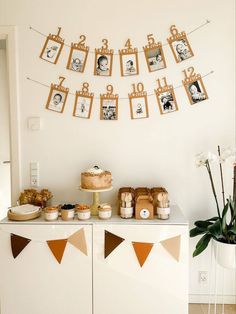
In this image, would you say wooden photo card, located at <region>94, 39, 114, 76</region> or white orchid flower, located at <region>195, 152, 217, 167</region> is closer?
white orchid flower, located at <region>195, 152, 217, 167</region>

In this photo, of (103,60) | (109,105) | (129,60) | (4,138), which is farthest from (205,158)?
(4,138)

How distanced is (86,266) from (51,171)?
29.6 inches

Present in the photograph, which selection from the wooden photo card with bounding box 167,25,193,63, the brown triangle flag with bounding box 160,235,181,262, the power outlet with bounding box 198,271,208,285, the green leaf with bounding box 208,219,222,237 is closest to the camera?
the brown triangle flag with bounding box 160,235,181,262

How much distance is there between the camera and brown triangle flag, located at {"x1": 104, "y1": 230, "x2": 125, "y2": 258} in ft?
5.72

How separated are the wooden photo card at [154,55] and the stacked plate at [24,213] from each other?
4.13ft

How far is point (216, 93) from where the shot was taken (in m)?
2.05

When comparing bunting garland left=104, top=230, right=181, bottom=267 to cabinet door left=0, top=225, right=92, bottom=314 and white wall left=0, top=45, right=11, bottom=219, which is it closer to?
cabinet door left=0, top=225, right=92, bottom=314

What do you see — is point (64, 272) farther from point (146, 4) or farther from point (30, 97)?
point (146, 4)

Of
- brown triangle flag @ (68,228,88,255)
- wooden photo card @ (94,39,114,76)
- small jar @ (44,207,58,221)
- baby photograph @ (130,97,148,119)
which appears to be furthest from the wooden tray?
wooden photo card @ (94,39,114,76)

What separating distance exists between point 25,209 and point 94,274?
1.97ft

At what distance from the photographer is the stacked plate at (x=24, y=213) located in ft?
5.90

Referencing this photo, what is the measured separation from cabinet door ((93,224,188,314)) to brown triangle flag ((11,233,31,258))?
0.43 meters

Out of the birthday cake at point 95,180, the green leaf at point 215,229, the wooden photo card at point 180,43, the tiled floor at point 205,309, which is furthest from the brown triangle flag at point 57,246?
the wooden photo card at point 180,43

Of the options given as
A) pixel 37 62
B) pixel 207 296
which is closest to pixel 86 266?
pixel 207 296
